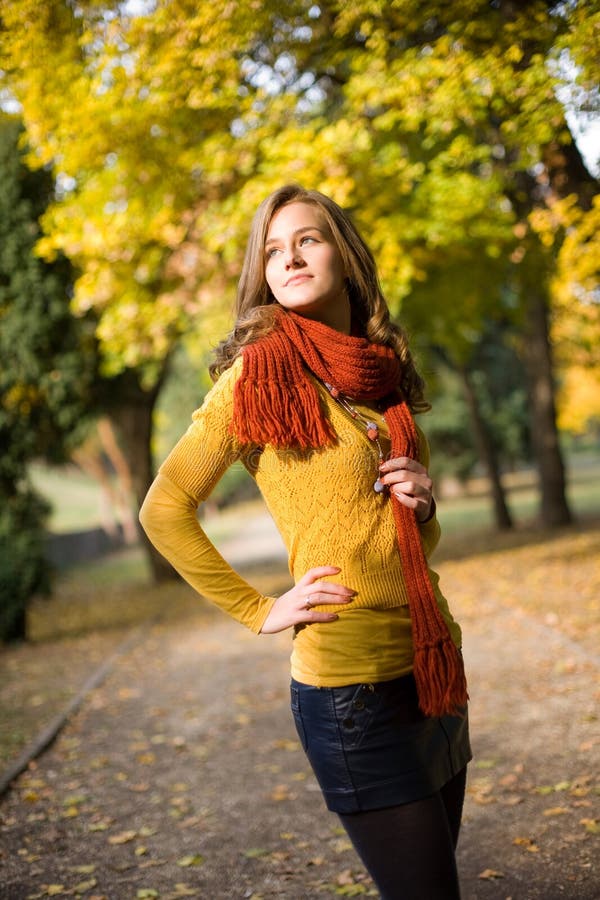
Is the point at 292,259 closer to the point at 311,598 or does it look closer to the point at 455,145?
the point at 311,598

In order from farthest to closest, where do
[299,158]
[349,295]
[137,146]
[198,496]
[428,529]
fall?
1. [137,146]
2. [299,158]
3. [349,295]
4. [428,529]
5. [198,496]

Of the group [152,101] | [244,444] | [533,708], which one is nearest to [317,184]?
[152,101]

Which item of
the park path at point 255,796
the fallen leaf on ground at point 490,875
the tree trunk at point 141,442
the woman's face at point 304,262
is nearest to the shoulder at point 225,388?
the woman's face at point 304,262

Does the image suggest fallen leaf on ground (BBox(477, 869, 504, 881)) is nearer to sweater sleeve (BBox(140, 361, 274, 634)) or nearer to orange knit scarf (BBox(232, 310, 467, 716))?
orange knit scarf (BBox(232, 310, 467, 716))

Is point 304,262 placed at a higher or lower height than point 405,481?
higher

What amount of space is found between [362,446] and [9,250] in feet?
42.7

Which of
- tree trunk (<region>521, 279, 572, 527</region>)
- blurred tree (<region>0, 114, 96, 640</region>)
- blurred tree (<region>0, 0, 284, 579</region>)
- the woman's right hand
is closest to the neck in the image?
the woman's right hand

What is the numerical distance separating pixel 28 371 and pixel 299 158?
6490mm

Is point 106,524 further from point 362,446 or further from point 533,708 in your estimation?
point 362,446

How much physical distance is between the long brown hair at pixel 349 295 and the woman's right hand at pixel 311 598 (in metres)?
0.57

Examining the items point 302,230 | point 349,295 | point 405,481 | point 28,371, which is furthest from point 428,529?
point 28,371

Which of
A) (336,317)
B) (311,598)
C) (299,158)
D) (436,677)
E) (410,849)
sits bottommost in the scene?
(410,849)

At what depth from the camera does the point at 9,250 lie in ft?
46.7

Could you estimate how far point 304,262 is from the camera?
2.44m
